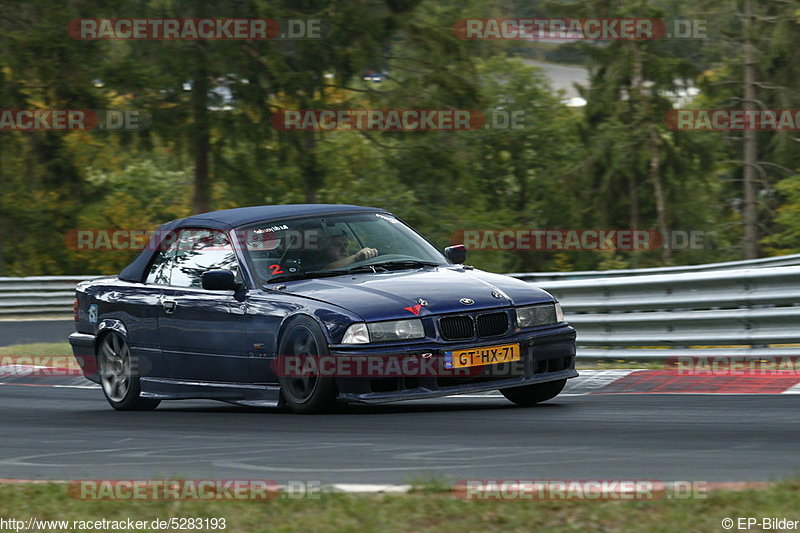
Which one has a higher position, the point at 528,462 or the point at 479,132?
the point at 479,132

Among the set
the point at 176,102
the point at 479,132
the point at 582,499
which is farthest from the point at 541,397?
the point at 479,132

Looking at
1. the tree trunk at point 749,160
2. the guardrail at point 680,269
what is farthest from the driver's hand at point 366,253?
the tree trunk at point 749,160

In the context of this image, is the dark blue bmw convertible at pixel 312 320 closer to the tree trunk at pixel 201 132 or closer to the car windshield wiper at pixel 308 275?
the car windshield wiper at pixel 308 275

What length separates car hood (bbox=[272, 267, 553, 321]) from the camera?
8.42m

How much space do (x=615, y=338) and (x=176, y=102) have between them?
2525 cm

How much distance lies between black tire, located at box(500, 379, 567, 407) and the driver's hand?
56.3 inches

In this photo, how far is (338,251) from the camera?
955 cm

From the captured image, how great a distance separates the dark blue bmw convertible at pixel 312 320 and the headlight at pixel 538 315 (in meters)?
0.01

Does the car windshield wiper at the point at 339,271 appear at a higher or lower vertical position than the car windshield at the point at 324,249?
lower

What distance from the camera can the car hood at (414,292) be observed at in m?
8.42

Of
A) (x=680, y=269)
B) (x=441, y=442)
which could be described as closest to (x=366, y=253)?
(x=441, y=442)

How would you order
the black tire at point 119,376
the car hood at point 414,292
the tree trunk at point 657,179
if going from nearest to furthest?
the car hood at point 414,292, the black tire at point 119,376, the tree trunk at point 657,179

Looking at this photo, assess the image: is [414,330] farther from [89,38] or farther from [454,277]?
[89,38]

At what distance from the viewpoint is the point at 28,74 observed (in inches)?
1409
